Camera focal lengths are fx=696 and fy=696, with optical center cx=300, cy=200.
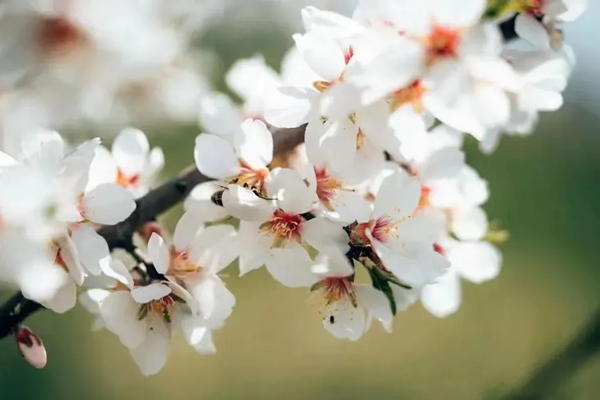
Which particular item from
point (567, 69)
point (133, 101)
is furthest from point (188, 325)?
point (133, 101)

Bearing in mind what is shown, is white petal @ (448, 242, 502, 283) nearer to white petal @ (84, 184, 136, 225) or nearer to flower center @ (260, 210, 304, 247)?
flower center @ (260, 210, 304, 247)

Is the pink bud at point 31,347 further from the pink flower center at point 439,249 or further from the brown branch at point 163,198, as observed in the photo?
the pink flower center at point 439,249

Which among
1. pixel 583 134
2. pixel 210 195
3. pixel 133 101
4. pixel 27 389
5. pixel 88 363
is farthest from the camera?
pixel 583 134

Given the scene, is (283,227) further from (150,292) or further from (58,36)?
(58,36)

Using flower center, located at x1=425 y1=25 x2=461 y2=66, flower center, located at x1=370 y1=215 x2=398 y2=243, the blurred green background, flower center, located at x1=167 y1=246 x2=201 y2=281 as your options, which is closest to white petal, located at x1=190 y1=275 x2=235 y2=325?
flower center, located at x1=167 y1=246 x2=201 y2=281

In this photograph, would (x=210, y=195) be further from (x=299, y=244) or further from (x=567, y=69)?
(x=567, y=69)

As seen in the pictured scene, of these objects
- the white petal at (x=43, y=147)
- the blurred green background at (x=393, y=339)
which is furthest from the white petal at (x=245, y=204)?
the blurred green background at (x=393, y=339)
